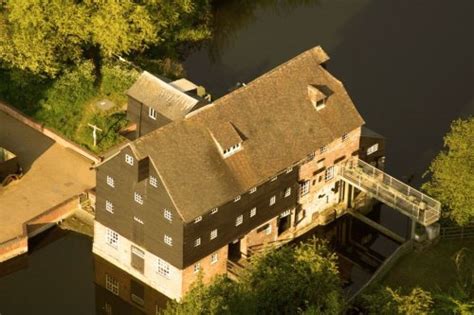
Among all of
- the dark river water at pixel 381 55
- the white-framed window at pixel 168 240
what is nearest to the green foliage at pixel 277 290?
the white-framed window at pixel 168 240

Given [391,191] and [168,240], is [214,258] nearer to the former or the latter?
[168,240]

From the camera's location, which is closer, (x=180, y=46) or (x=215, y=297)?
(x=215, y=297)

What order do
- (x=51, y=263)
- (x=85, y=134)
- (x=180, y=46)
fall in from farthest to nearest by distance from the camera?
1. (x=180, y=46)
2. (x=85, y=134)
3. (x=51, y=263)

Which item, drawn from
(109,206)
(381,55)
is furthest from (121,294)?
(381,55)

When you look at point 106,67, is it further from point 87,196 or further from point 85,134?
point 87,196

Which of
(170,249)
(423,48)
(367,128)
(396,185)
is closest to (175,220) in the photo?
(170,249)

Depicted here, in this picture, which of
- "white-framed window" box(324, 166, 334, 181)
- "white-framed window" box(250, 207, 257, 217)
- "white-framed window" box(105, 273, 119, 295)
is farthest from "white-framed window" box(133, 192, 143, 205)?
"white-framed window" box(324, 166, 334, 181)
